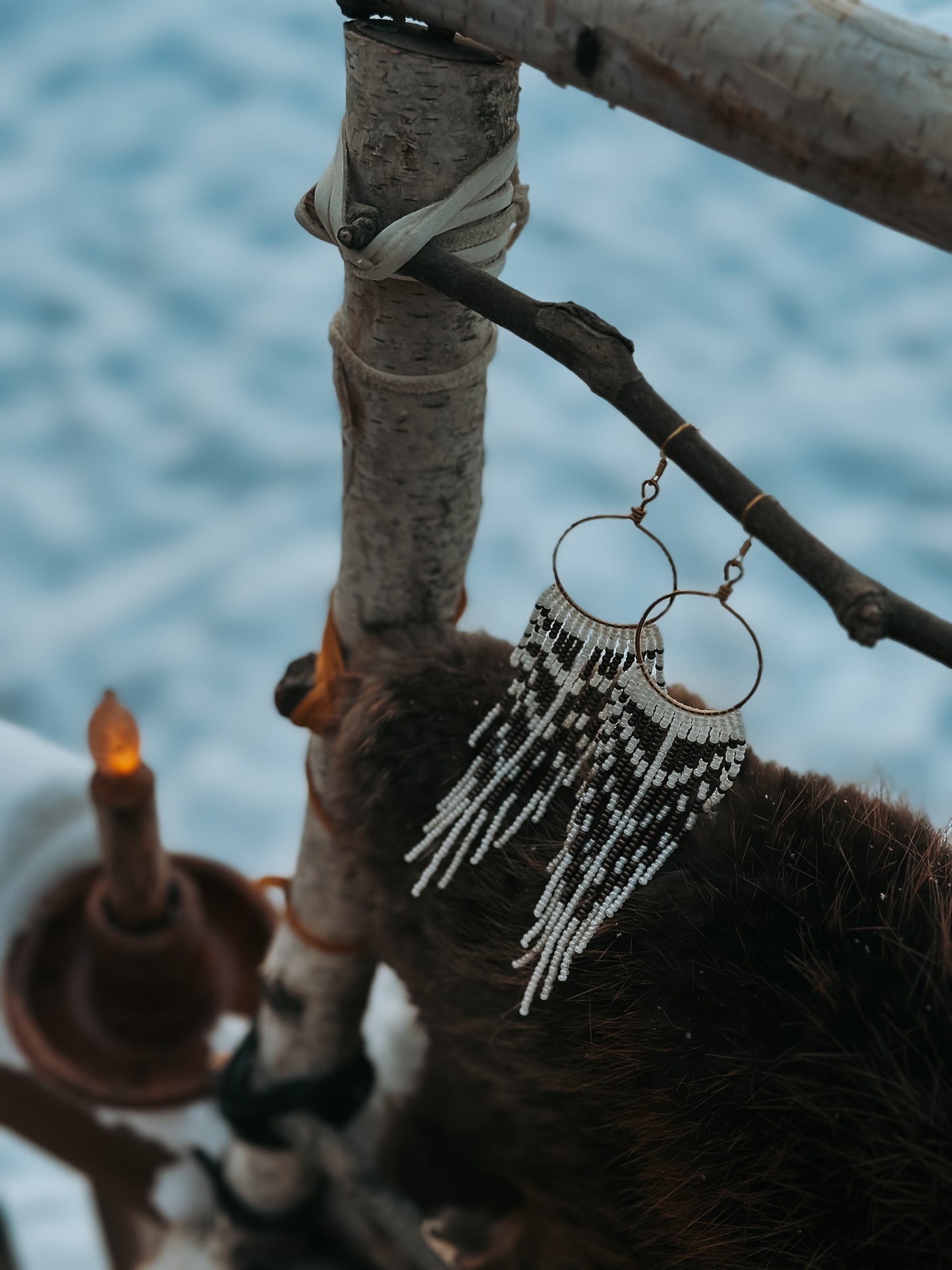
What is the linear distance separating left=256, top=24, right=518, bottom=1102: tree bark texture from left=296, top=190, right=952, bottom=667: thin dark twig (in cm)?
5

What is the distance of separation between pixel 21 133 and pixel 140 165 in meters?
0.14

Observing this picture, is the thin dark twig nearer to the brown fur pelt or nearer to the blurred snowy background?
the brown fur pelt

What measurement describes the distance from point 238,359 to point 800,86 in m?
1.06

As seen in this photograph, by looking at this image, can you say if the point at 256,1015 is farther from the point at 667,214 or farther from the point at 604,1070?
the point at 667,214

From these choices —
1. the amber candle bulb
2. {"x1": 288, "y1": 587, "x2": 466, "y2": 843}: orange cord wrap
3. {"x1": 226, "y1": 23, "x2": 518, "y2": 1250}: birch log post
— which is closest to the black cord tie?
{"x1": 226, "y1": 23, "x2": 518, "y2": 1250}: birch log post

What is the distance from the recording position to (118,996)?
82cm

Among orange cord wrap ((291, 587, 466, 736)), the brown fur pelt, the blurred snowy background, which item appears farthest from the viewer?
the blurred snowy background

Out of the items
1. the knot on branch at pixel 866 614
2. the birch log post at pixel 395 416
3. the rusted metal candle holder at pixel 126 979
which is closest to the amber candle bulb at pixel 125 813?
the rusted metal candle holder at pixel 126 979

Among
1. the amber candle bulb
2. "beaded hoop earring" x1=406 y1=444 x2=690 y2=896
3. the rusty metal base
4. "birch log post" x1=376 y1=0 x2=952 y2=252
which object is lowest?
the rusty metal base

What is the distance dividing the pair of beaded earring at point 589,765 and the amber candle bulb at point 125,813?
0.98 ft

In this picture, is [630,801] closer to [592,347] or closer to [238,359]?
[592,347]

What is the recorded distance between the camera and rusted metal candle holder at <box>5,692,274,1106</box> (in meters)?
0.78

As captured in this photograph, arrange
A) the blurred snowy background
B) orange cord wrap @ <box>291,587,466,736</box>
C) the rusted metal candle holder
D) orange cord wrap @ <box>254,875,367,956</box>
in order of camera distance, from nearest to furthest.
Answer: orange cord wrap @ <box>291,587,466,736</box> → orange cord wrap @ <box>254,875,367,956</box> → the rusted metal candle holder → the blurred snowy background

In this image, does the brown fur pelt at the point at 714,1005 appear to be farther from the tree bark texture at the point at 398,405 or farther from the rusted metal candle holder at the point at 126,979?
the rusted metal candle holder at the point at 126,979
